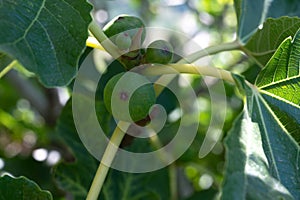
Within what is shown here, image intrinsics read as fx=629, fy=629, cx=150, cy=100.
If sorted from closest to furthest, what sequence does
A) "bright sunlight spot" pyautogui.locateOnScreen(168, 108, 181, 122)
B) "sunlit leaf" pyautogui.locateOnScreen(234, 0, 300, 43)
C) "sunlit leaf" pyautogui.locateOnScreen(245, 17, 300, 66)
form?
"sunlit leaf" pyautogui.locateOnScreen(245, 17, 300, 66) < "sunlit leaf" pyautogui.locateOnScreen(234, 0, 300, 43) < "bright sunlight spot" pyautogui.locateOnScreen(168, 108, 181, 122)

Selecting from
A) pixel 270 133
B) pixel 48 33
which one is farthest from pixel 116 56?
pixel 270 133

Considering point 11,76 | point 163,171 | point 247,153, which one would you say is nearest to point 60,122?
point 163,171

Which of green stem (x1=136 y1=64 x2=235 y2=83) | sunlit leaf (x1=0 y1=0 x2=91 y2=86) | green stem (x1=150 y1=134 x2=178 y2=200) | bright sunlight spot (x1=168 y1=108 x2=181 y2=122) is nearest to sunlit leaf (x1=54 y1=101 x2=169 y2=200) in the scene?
green stem (x1=150 y1=134 x2=178 y2=200)

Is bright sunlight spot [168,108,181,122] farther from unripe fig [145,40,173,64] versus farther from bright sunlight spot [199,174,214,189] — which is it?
unripe fig [145,40,173,64]

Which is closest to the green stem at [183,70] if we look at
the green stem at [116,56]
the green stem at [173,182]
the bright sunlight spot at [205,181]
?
the green stem at [116,56]

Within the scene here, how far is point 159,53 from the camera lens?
3.32ft

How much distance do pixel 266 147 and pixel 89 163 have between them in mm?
582

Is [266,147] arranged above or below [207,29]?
above

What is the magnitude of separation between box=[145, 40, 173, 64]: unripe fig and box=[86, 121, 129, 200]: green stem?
0.12 metres

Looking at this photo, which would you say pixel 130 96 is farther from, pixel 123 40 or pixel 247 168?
pixel 247 168

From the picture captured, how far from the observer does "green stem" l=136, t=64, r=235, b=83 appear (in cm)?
103

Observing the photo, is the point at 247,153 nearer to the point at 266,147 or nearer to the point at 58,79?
the point at 266,147

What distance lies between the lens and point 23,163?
6.32ft

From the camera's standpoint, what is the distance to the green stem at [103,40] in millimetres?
979
